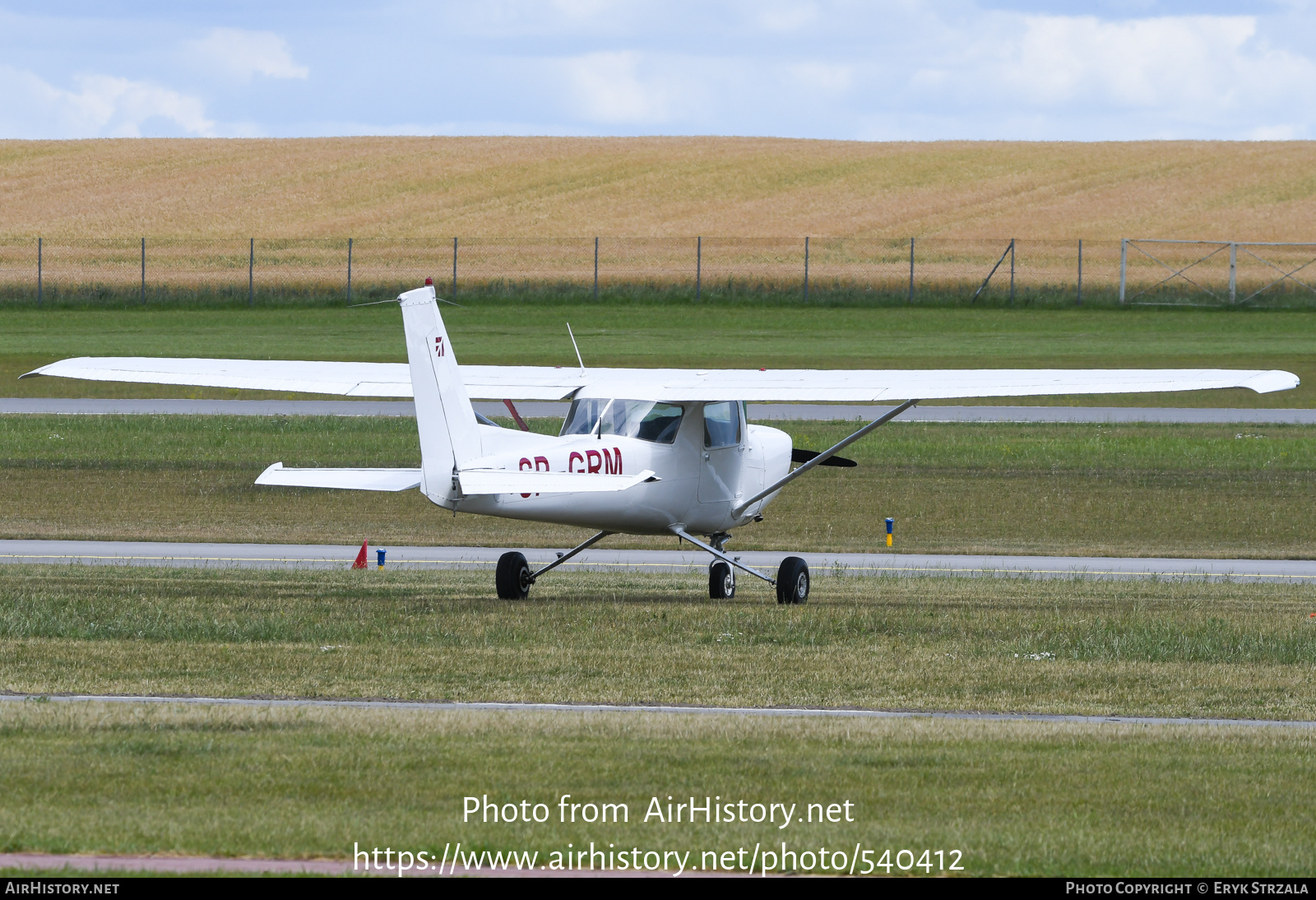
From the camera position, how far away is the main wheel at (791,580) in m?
16.6

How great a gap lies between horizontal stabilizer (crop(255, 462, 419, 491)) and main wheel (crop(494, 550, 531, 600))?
1.32 m

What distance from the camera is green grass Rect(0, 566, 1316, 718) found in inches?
446

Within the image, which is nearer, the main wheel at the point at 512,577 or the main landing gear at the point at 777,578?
the main wheel at the point at 512,577

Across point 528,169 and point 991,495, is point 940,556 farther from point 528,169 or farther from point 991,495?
point 528,169

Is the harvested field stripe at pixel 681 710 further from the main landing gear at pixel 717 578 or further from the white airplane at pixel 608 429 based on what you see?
the main landing gear at pixel 717 578

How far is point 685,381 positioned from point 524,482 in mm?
2956

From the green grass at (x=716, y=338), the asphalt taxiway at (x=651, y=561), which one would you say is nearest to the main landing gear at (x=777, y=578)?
the asphalt taxiway at (x=651, y=561)

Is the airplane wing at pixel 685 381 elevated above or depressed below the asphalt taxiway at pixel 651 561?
above

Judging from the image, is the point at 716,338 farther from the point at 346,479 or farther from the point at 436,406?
the point at 436,406

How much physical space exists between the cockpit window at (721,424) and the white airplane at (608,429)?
0.02 metres

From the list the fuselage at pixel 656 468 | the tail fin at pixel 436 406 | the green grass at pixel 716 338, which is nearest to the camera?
the tail fin at pixel 436 406

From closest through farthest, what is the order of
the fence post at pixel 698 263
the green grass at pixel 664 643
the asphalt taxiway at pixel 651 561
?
the green grass at pixel 664 643, the asphalt taxiway at pixel 651 561, the fence post at pixel 698 263

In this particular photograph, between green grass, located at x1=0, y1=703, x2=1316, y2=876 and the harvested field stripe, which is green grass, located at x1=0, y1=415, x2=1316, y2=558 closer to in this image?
the harvested field stripe

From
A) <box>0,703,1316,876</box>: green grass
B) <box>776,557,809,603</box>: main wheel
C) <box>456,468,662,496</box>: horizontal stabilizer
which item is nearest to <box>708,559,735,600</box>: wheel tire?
<box>776,557,809,603</box>: main wheel
